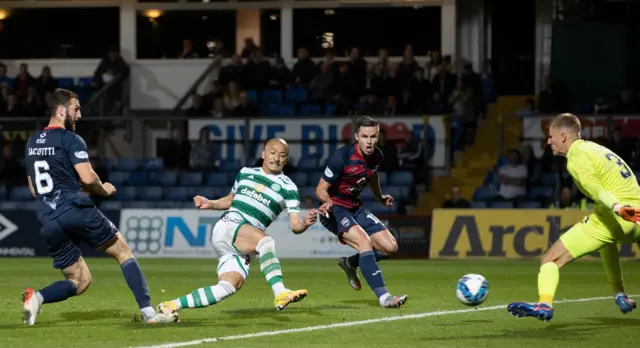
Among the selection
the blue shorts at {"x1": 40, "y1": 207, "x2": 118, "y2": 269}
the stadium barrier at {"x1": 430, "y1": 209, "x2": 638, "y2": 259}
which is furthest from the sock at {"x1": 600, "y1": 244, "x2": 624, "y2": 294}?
the stadium barrier at {"x1": 430, "y1": 209, "x2": 638, "y2": 259}

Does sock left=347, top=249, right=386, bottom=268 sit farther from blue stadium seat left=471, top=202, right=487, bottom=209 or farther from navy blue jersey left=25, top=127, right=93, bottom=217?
blue stadium seat left=471, top=202, right=487, bottom=209

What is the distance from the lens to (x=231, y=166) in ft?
88.7

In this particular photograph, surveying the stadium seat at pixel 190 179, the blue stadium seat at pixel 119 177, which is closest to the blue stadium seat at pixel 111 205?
the blue stadium seat at pixel 119 177

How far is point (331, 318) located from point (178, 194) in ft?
49.6

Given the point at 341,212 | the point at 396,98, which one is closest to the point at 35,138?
the point at 341,212

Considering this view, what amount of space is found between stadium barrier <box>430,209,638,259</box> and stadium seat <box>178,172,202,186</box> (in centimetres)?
591

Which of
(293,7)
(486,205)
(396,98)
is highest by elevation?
(293,7)

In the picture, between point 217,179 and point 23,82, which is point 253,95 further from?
point 23,82

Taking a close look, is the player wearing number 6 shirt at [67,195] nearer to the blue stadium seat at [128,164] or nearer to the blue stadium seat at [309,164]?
the blue stadium seat at [309,164]

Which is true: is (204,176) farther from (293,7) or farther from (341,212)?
(341,212)

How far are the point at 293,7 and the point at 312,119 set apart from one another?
552 cm

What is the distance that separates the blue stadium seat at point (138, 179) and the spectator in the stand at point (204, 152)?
1.11m

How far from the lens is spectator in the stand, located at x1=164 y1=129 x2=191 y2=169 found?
2730 centimetres

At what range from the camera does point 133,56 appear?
1253 inches
